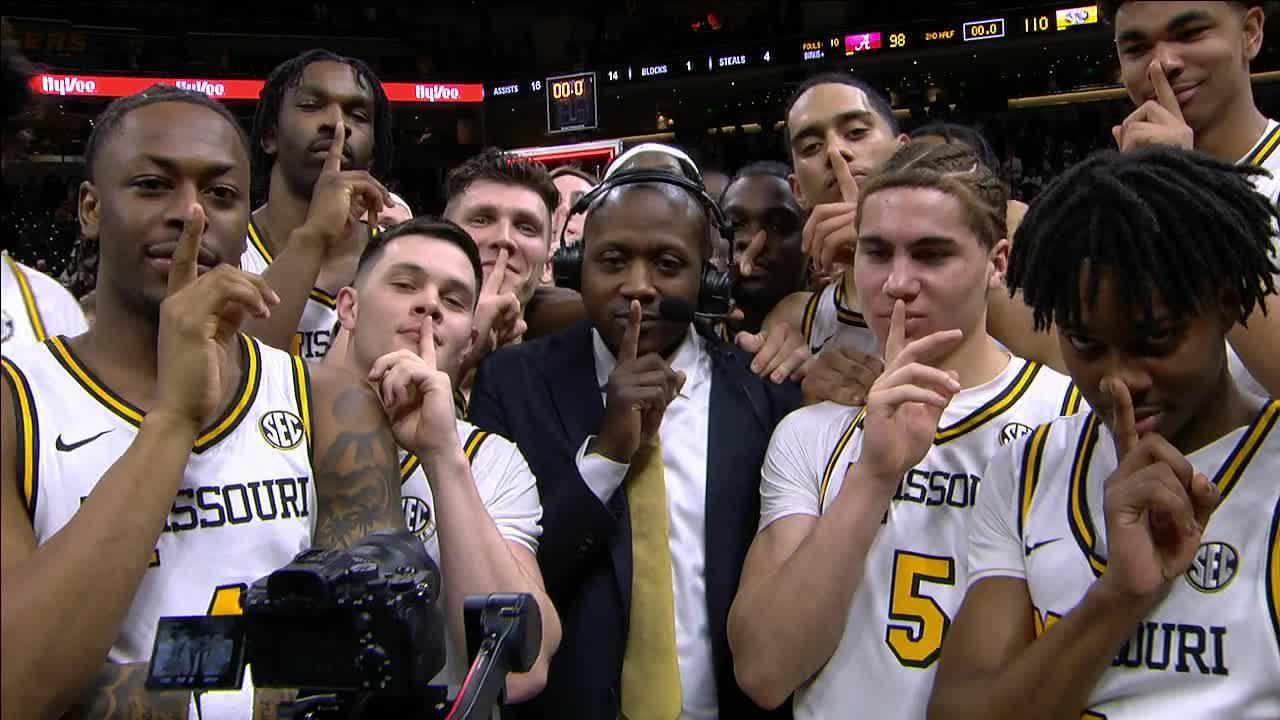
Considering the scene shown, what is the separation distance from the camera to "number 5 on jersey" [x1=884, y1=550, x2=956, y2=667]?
1855 millimetres

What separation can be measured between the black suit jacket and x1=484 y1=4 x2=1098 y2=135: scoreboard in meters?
8.51

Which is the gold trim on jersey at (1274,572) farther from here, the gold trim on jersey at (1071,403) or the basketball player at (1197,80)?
the gold trim on jersey at (1071,403)

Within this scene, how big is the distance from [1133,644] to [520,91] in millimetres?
17371

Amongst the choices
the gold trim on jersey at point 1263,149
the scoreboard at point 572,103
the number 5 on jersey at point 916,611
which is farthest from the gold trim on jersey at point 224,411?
the scoreboard at point 572,103

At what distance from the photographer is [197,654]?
1.13 meters

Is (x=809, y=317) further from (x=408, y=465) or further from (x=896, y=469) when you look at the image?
(x=408, y=465)

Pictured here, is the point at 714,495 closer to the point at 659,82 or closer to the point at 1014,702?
the point at 1014,702

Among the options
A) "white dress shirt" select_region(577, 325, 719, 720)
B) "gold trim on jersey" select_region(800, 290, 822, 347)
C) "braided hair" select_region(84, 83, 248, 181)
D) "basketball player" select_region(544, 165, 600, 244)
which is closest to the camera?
"braided hair" select_region(84, 83, 248, 181)

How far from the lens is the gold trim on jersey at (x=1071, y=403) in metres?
2.00

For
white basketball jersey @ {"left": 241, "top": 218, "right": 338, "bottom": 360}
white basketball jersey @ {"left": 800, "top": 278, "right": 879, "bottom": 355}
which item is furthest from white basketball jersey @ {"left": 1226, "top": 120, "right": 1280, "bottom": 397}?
white basketball jersey @ {"left": 241, "top": 218, "right": 338, "bottom": 360}

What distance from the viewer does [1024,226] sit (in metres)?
1.62

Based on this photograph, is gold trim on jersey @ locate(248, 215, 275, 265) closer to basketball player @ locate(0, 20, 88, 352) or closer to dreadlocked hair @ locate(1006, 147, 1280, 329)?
basketball player @ locate(0, 20, 88, 352)

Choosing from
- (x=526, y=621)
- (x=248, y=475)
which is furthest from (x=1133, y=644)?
(x=248, y=475)

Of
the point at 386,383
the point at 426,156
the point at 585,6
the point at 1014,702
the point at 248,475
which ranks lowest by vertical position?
the point at 1014,702
